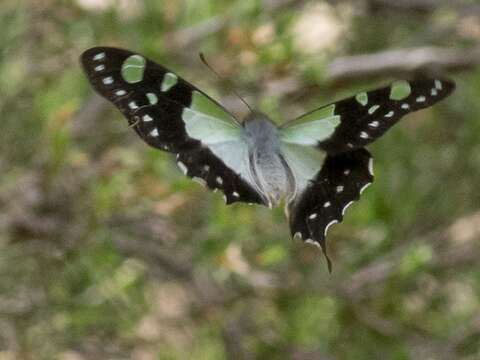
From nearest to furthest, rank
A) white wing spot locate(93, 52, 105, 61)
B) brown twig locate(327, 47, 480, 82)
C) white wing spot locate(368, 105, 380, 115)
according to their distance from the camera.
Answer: white wing spot locate(93, 52, 105, 61) → white wing spot locate(368, 105, 380, 115) → brown twig locate(327, 47, 480, 82)

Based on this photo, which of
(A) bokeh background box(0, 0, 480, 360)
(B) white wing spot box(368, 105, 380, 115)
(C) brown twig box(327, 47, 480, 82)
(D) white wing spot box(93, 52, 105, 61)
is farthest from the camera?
(C) brown twig box(327, 47, 480, 82)

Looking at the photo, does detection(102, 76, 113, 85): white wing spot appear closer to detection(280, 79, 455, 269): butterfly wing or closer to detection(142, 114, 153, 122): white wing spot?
detection(142, 114, 153, 122): white wing spot

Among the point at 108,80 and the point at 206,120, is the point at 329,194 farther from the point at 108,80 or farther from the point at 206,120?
the point at 108,80

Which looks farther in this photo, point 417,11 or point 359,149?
point 417,11

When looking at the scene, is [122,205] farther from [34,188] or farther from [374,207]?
[374,207]

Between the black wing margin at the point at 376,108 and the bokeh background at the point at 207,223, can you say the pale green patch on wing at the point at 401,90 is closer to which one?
the black wing margin at the point at 376,108

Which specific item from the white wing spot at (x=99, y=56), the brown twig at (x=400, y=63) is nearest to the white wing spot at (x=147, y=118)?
the white wing spot at (x=99, y=56)

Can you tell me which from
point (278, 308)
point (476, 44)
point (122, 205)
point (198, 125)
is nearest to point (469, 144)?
point (476, 44)

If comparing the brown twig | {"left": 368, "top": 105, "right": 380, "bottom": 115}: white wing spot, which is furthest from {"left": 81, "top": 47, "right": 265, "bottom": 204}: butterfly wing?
the brown twig

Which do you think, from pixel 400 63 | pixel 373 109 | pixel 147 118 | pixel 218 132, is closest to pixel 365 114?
pixel 373 109
